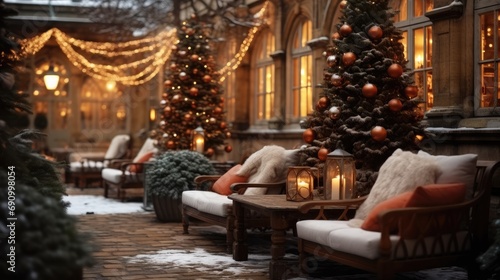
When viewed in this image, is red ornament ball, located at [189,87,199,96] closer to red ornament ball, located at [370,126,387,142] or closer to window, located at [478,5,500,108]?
window, located at [478,5,500,108]

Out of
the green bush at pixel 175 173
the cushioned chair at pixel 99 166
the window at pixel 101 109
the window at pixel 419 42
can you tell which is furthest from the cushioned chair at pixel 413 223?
the window at pixel 101 109

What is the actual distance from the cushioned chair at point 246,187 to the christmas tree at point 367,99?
0.33 metres

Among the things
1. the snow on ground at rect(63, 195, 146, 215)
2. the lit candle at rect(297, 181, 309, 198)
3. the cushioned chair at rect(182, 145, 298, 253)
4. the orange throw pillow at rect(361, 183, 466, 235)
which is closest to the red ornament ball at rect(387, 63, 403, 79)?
the cushioned chair at rect(182, 145, 298, 253)

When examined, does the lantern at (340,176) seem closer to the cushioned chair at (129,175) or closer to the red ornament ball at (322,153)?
the red ornament ball at (322,153)

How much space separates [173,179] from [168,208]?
439 millimetres

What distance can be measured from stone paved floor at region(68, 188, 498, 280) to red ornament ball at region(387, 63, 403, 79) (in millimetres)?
2146

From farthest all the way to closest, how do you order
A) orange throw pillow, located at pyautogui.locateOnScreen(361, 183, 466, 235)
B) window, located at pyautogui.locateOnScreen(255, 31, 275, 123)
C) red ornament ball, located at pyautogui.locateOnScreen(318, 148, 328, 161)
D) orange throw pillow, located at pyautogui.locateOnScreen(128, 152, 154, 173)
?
window, located at pyautogui.locateOnScreen(255, 31, 275, 123) → orange throw pillow, located at pyautogui.locateOnScreen(128, 152, 154, 173) → red ornament ball, located at pyautogui.locateOnScreen(318, 148, 328, 161) → orange throw pillow, located at pyautogui.locateOnScreen(361, 183, 466, 235)

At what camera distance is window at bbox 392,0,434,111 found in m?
9.58

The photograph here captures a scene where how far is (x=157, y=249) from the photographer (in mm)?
7773

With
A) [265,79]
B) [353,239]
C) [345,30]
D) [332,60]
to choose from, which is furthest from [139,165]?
[353,239]

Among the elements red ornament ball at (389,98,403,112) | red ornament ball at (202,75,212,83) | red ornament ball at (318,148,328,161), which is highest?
red ornament ball at (202,75,212,83)

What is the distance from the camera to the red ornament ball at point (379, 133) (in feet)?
24.3

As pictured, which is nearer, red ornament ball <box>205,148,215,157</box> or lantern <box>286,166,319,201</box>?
lantern <box>286,166,319,201</box>

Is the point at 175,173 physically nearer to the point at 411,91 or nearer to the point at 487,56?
the point at 411,91
